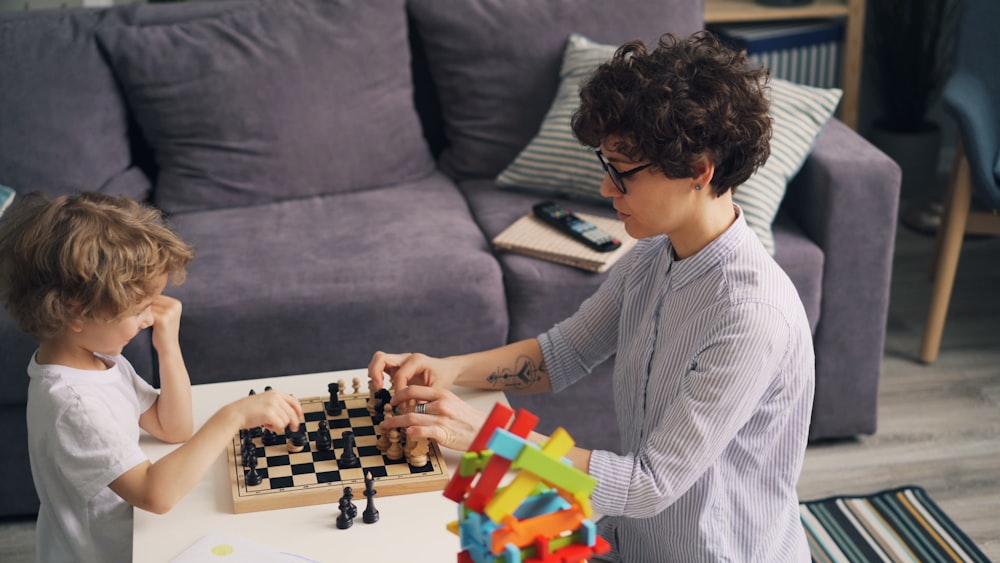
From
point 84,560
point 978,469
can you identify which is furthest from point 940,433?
point 84,560

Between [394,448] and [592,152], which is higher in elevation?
[394,448]

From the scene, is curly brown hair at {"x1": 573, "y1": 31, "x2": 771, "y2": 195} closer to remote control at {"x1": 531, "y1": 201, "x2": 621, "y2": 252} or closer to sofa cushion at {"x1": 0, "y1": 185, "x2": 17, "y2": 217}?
remote control at {"x1": 531, "y1": 201, "x2": 621, "y2": 252}

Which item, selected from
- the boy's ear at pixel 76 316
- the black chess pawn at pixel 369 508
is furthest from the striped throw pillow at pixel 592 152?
the boy's ear at pixel 76 316

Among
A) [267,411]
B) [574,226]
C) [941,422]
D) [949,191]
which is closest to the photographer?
[267,411]

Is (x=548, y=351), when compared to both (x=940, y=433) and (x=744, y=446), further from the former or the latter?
(x=940, y=433)

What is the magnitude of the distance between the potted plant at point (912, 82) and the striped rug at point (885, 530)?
5.23ft

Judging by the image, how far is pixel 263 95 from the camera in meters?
2.69

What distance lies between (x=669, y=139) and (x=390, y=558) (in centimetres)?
63

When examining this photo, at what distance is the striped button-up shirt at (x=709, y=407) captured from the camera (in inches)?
53.9

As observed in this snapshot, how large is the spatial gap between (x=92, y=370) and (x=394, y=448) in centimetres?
43

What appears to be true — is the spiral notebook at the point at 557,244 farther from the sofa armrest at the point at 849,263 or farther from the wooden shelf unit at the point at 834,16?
the wooden shelf unit at the point at 834,16

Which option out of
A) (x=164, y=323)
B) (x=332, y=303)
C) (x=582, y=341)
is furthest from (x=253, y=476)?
(x=332, y=303)

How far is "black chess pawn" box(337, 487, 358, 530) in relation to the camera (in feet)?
4.54

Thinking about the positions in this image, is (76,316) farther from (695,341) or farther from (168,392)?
(695,341)
